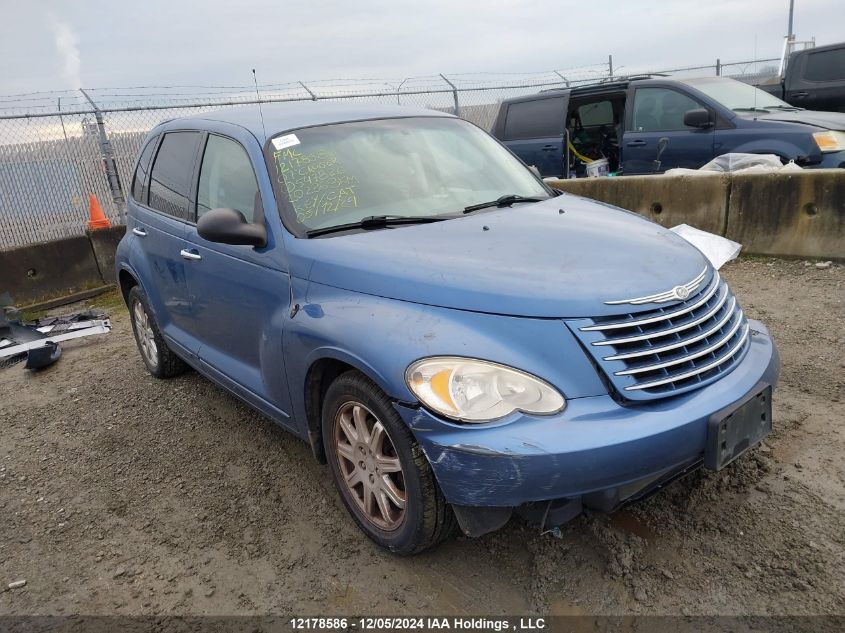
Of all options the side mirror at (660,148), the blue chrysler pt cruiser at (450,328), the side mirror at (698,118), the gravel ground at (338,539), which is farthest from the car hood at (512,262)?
the side mirror at (660,148)

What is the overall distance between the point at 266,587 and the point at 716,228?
5.78 m

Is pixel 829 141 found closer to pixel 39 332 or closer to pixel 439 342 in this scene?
pixel 439 342

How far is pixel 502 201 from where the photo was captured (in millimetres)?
3393

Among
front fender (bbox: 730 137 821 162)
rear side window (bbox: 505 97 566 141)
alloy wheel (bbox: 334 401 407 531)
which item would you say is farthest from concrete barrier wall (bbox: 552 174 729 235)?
alloy wheel (bbox: 334 401 407 531)

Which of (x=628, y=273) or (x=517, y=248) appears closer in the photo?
(x=628, y=273)

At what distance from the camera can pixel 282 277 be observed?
2969 mm

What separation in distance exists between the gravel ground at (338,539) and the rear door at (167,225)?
0.73m

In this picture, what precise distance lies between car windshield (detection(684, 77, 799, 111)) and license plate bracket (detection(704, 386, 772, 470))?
608 centimetres

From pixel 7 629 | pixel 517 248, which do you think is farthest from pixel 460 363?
pixel 7 629

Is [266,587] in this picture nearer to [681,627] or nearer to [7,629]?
[7,629]

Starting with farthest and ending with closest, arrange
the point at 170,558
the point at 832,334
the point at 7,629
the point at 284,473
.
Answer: the point at 832,334 → the point at 284,473 → the point at 170,558 → the point at 7,629

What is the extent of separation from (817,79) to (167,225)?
999cm

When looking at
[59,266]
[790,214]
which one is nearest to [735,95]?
[790,214]

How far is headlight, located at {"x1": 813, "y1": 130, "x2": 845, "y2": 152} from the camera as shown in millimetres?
6773
